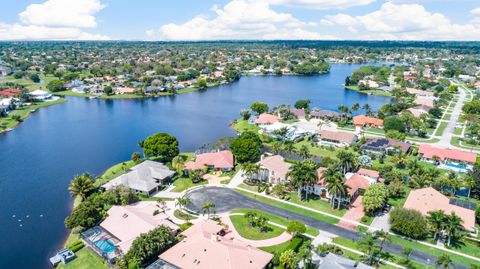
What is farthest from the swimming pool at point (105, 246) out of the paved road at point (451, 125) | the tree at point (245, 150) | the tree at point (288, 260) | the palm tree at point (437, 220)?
the paved road at point (451, 125)

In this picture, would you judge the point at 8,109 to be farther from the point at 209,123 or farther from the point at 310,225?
the point at 310,225

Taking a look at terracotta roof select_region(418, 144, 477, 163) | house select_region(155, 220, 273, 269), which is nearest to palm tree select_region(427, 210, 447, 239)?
house select_region(155, 220, 273, 269)

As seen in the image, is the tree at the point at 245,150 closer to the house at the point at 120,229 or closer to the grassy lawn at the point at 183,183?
the grassy lawn at the point at 183,183

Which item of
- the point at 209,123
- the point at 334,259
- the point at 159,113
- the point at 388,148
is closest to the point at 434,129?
the point at 388,148

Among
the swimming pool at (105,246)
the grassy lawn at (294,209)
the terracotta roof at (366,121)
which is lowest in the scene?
the grassy lawn at (294,209)

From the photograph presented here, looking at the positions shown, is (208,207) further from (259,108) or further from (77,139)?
(259,108)
